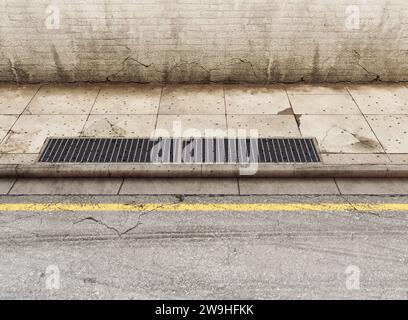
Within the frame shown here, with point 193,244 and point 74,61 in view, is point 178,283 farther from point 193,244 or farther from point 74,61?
point 74,61

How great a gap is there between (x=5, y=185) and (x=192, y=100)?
11.0 feet

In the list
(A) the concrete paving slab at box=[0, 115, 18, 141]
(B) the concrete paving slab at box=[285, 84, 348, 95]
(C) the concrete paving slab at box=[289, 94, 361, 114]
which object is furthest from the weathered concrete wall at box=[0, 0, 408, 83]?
(A) the concrete paving slab at box=[0, 115, 18, 141]

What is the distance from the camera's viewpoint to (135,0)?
663cm

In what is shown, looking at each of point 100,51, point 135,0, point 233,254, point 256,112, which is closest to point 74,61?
point 100,51

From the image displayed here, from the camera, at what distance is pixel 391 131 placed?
240 inches

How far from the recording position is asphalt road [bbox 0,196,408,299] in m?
3.94

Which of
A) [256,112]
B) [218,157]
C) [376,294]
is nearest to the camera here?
[376,294]

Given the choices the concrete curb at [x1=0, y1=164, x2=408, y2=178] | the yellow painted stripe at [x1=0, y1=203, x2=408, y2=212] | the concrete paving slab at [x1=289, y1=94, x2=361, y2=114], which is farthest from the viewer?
the concrete paving slab at [x1=289, y1=94, x2=361, y2=114]

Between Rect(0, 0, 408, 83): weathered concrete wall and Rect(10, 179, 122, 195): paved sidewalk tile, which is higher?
Rect(0, 0, 408, 83): weathered concrete wall

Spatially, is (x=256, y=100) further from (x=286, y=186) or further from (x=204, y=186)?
(x=204, y=186)

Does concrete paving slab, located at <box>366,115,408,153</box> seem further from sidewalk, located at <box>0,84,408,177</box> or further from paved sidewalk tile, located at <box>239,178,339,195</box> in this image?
paved sidewalk tile, located at <box>239,178,339,195</box>

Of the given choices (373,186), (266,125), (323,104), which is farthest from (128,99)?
(373,186)

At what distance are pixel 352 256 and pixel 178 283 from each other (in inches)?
77.0

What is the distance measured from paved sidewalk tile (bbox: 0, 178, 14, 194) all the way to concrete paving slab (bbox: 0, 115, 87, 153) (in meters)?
0.54
